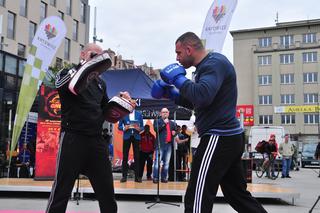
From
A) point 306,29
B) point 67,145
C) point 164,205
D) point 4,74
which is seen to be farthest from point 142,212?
→ point 306,29

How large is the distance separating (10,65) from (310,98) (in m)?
48.9

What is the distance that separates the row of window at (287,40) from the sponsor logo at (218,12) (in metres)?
55.0

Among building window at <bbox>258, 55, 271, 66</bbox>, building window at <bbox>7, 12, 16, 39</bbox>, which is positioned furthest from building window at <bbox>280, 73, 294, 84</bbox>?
building window at <bbox>7, 12, 16, 39</bbox>

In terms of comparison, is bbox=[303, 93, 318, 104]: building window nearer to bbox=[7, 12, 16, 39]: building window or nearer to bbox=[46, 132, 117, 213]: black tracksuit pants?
bbox=[7, 12, 16, 39]: building window

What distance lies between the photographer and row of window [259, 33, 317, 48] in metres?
63.8

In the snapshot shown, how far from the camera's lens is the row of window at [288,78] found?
62.3 metres

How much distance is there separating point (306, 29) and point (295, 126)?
15.1 meters

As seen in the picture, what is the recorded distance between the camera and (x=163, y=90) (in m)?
3.77

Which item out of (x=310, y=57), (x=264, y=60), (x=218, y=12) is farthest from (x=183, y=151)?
(x=264, y=60)

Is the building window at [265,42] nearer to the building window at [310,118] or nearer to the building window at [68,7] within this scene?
the building window at [310,118]

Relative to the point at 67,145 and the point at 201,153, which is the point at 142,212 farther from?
the point at 201,153

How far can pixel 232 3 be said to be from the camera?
12211mm

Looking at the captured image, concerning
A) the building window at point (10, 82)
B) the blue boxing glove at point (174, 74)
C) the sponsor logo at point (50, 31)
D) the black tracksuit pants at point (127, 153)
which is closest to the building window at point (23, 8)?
the building window at point (10, 82)

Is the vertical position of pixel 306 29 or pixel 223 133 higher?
pixel 306 29
